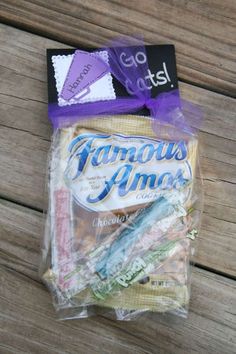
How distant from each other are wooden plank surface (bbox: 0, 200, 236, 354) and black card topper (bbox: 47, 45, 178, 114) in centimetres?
23

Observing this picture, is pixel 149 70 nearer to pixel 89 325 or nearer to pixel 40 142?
pixel 40 142

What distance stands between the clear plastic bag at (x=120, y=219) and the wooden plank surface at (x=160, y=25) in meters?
0.13

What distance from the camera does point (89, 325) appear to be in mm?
815

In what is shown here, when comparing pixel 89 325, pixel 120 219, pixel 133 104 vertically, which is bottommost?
pixel 89 325

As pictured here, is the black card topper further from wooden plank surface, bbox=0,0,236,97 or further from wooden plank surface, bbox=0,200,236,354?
wooden plank surface, bbox=0,200,236,354

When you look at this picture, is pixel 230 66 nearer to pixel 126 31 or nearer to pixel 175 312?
pixel 126 31

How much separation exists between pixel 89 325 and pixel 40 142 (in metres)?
0.28

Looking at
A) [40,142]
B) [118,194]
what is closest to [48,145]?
[40,142]

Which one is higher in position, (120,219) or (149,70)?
(149,70)

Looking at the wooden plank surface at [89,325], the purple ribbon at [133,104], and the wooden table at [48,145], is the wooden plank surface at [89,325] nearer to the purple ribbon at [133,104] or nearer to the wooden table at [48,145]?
the wooden table at [48,145]

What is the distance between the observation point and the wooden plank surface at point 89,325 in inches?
32.1

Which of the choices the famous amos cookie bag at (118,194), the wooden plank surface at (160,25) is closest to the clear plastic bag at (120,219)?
the famous amos cookie bag at (118,194)

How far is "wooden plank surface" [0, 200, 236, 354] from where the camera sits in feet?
2.67

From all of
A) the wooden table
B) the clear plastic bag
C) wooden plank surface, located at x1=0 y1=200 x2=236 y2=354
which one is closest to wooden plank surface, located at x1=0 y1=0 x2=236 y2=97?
the wooden table
